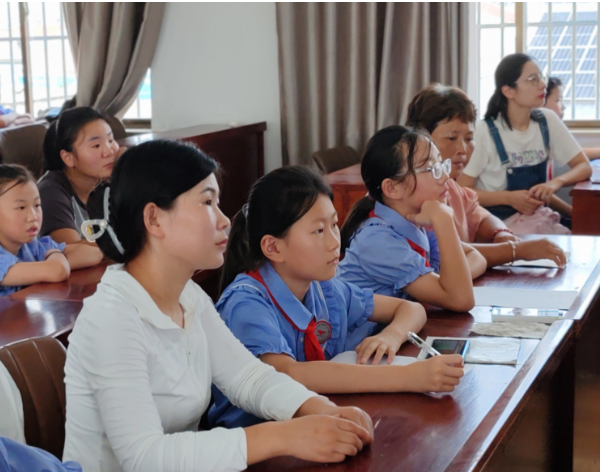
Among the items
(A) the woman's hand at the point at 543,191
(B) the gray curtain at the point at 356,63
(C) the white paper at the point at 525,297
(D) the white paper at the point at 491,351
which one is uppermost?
(B) the gray curtain at the point at 356,63

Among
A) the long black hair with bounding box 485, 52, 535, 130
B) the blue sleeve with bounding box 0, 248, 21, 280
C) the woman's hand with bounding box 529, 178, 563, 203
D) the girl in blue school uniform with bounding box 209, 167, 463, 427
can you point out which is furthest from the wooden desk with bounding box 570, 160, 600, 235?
the blue sleeve with bounding box 0, 248, 21, 280

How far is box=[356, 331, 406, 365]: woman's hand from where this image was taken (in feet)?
4.85

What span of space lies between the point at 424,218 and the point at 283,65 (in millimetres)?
3278

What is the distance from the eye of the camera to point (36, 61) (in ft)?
19.3

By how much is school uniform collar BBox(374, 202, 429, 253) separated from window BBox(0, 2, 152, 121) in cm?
401

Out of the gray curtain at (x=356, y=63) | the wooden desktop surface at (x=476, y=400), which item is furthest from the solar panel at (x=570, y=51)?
the wooden desktop surface at (x=476, y=400)

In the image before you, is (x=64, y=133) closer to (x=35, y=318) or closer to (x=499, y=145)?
(x=35, y=318)

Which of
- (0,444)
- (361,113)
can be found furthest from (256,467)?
(361,113)

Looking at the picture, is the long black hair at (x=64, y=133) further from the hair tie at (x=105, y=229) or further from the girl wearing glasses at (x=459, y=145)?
the hair tie at (x=105, y=229)

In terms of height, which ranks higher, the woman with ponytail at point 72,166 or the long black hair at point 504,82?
the long black hair at point 504,82

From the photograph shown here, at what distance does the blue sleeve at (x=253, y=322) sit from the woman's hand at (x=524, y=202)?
7.22 ft

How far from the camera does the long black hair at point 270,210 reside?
1513 mm

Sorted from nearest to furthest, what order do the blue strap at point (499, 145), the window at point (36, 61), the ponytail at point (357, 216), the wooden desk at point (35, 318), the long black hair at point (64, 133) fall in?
Result: the wooden desk at point (35, 318)
the ponytail at point (357, 216)
the long black hair at point (64, 133)
the blue strap at point (499, 145)
the window at point (36, 61)

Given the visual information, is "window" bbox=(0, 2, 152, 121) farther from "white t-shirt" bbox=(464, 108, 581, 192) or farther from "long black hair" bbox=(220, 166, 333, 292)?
"long black hair" bbox=(220, 166, 333, 292)
